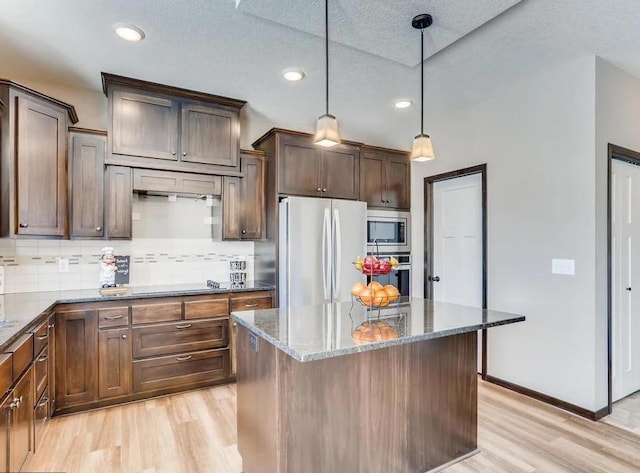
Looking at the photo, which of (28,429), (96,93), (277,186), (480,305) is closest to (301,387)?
(28,429)

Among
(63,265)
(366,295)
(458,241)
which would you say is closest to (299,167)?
(458,241)

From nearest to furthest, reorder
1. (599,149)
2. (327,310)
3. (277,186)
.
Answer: (327,310) < (599,149) < (277,186)

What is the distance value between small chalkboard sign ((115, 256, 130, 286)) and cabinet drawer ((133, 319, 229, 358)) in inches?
23.0

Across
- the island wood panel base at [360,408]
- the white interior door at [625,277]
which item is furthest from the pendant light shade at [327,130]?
the white interior door at [625,277]

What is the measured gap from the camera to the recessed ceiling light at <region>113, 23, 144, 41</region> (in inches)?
93.2

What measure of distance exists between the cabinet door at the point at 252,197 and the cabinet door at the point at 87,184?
1187 mm

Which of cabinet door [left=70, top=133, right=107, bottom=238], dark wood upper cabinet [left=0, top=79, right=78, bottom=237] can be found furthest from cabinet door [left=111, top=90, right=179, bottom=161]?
dark wood upper cabinet [left=0, top=79, right=78, bottom=237]

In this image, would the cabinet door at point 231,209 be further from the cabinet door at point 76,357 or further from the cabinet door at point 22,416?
the cabinet door at point 22,416

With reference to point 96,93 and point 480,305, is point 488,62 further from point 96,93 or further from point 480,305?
point 96,93

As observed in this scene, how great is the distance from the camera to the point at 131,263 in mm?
3461

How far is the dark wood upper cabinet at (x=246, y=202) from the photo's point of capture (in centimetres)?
356

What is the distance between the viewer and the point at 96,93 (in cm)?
336

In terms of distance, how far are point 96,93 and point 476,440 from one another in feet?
13.3

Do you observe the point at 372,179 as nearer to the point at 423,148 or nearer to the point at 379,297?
the point at 423,148
